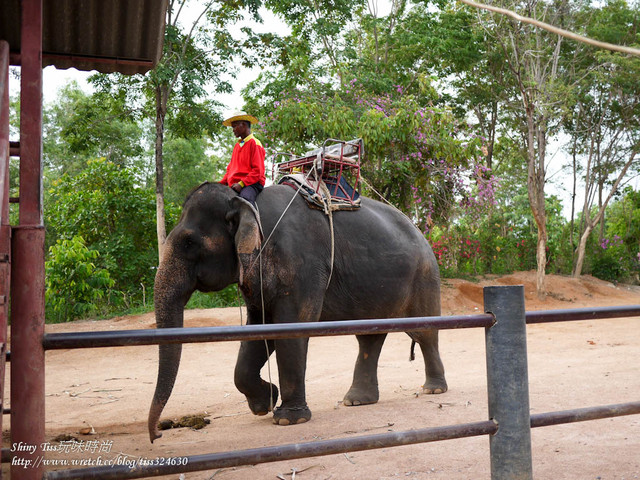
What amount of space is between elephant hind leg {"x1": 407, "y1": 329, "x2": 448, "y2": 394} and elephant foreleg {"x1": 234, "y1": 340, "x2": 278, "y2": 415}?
1.50 m

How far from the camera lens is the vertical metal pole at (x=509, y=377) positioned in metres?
2.29

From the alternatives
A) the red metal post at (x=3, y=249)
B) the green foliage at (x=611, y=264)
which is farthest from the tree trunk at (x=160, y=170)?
the green foliage at (x=611, y=264)

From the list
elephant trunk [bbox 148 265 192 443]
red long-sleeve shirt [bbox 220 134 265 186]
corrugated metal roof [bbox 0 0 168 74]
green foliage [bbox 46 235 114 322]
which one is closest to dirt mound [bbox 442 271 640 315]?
green foliage [bbox 46 235 114 322]

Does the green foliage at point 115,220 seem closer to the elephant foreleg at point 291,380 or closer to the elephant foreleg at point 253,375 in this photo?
the elephant foreleg at point 253,375

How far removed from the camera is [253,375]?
16.0 ft

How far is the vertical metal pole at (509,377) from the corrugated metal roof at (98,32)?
2.44 m

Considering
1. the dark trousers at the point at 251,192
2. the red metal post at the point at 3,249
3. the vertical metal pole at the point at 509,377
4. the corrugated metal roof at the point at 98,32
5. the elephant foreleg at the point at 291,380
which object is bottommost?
the elephant foreleg at the point at 291,380

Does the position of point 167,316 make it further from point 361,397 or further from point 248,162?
point 361,397

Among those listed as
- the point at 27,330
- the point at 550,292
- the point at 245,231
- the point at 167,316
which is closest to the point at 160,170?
the point at 245,231

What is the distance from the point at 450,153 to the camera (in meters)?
13.3

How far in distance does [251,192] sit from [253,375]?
144cm

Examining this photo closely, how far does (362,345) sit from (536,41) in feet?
44.1

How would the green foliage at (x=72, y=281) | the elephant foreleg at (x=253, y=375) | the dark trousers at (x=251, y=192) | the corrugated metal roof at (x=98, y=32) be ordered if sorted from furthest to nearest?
the green foliage at (x=72, y=281) < the dark trousers at (x=251, y=192) < the elephant foreleg at (x=253, y=375) < the corrugated metal roof at (x=98, y=32)

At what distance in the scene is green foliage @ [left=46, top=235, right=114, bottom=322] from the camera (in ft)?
36.8
